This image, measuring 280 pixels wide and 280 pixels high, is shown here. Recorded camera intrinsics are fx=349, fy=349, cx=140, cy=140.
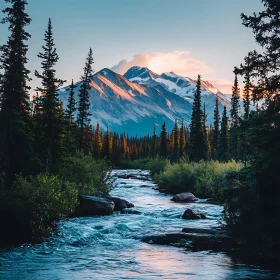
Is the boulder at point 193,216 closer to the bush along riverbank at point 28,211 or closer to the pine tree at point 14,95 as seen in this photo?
the bush along riverbank at point 28,211

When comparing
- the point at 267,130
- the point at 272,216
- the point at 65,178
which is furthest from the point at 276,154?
the point at 65,178

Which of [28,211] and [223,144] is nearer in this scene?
[28,211]

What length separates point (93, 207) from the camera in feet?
64.9

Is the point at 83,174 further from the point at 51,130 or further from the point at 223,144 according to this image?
the point at 223,144

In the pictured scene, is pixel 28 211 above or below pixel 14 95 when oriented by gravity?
below

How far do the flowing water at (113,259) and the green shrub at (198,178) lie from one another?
11.5m

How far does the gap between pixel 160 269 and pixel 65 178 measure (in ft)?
46.7

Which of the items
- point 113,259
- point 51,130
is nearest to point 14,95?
point 51,130

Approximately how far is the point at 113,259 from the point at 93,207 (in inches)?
338

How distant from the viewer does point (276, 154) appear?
10680mm

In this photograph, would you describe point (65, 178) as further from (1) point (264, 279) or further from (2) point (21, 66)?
(1) point (264, 279)

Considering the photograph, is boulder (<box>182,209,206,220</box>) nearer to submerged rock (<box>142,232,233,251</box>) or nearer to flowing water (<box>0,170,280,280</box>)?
flowing water (<box>0,170,280,280</box>)

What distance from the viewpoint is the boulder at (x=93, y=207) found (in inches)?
770

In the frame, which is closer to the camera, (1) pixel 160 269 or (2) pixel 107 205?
(1) pixel 160 269
